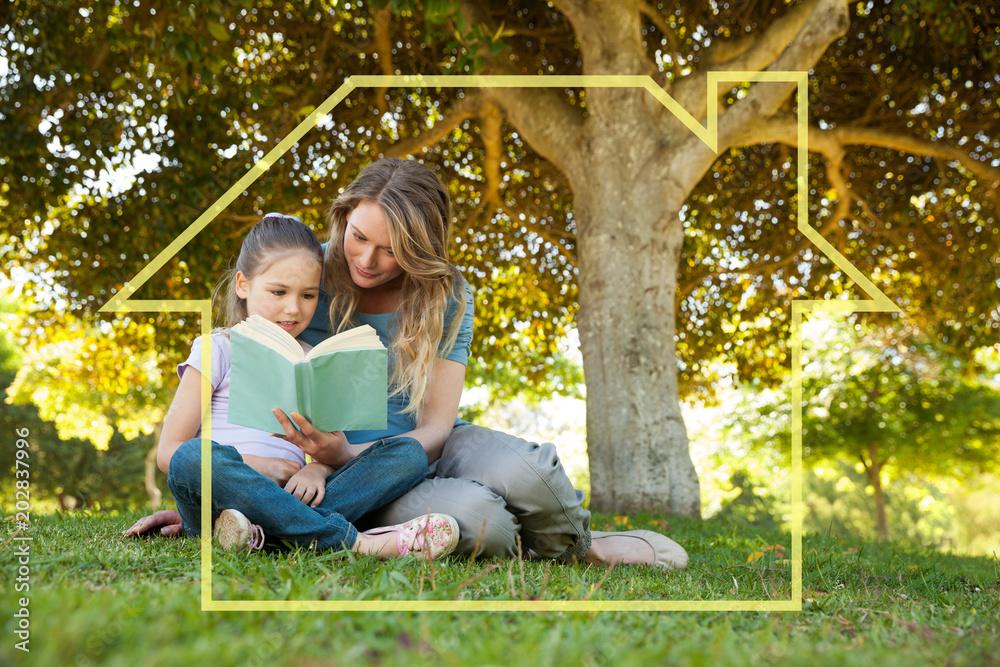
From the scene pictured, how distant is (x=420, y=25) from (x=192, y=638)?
7.00m

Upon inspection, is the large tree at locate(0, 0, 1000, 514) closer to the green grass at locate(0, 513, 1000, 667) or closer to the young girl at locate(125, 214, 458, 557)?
the young girl at locate(125, 214, 458, 557)

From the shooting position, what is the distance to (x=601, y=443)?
18.1 ft

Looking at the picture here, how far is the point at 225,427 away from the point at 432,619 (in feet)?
5.02

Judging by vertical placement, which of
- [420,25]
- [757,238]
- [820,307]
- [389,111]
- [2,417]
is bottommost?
[2,417]

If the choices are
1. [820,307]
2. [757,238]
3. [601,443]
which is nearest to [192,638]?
[820,307]

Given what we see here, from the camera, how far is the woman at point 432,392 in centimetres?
250

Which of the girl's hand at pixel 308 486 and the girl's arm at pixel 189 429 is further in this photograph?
the girl's arm at pixel 189 429

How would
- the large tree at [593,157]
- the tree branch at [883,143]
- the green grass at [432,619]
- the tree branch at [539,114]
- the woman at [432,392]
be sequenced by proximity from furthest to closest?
the tree branch at [883,143], the tree branch at [539,114], the large tree at [593,157], the woman at [432,392], the green grass at [432,619]

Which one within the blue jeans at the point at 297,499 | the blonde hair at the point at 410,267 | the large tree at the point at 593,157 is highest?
the large tree at the point at 593,157

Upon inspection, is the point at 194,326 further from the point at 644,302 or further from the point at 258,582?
the point at 258,582

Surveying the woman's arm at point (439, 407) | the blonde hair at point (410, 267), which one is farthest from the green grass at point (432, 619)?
the blonde hair at point (410, 267)

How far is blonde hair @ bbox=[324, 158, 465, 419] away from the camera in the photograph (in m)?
2.88

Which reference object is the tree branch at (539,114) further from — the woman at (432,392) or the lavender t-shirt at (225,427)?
the lavender t-shirt at (225,427)

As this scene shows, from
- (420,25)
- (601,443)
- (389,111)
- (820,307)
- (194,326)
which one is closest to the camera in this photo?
(820,307)
